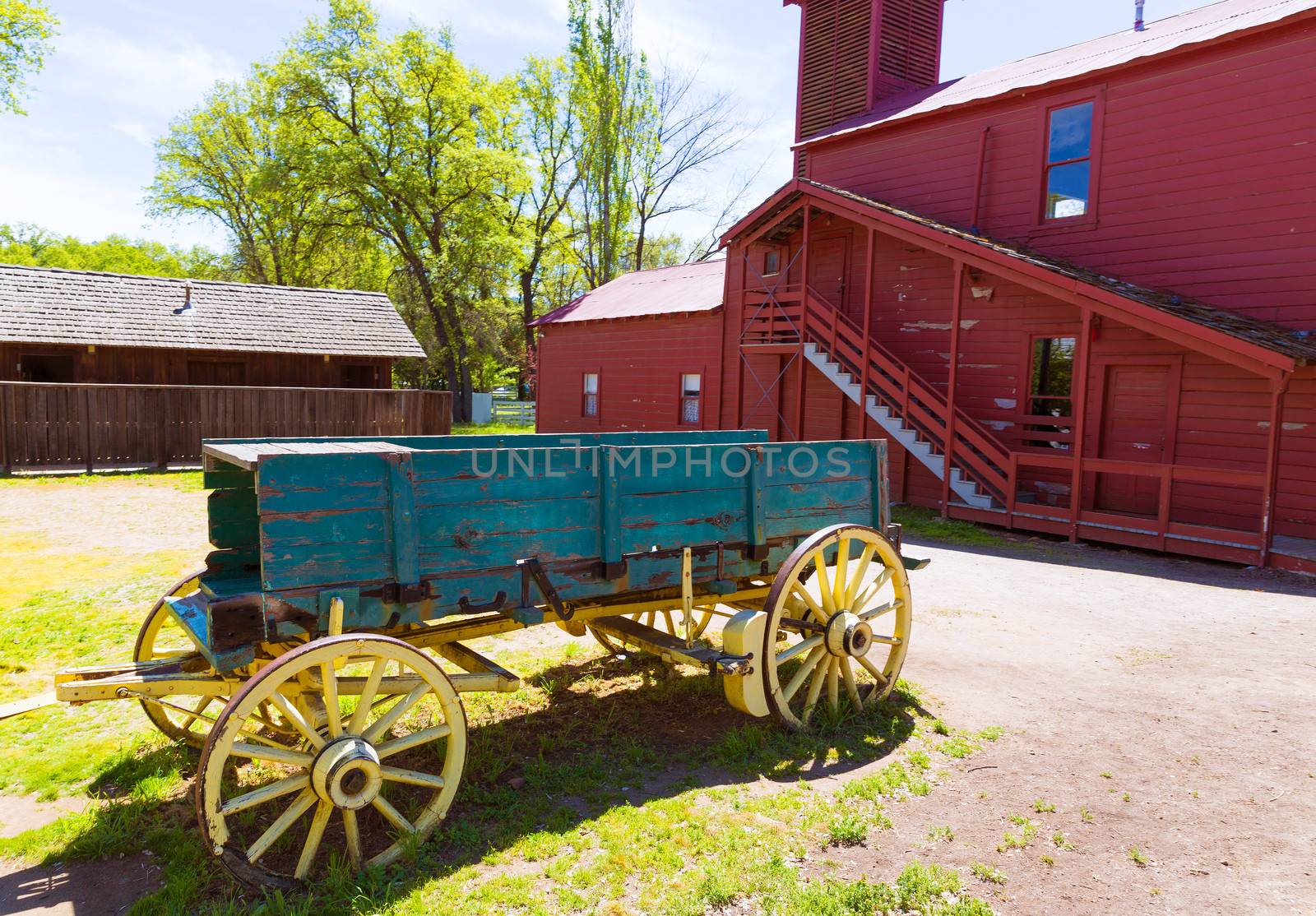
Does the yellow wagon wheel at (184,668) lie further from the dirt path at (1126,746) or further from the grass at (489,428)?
the grass at (489,428)

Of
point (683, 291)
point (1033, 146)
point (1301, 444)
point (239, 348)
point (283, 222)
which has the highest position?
point (283, 222)

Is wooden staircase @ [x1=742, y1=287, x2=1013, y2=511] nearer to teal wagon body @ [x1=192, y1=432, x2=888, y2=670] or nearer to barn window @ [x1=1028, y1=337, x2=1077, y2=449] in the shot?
barn window @ [x1=1028, y1=337, x2=1077, y2=449]

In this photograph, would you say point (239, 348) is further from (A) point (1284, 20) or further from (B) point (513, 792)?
(A) point (1284, 20)

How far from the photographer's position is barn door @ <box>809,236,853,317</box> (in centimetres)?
1706

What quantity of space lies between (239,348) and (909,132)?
664 inches

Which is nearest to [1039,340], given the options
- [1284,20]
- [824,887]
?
[1284,20]

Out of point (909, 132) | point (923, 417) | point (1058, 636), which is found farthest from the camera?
point (909, 132)

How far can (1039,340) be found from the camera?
45.4 feet

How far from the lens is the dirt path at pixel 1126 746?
3479mm

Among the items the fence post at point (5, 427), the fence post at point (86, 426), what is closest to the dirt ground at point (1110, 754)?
the fence post at point (86, 426)

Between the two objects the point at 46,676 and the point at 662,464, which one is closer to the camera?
the point at 662,464

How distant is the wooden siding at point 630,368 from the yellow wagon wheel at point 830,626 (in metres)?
14.4

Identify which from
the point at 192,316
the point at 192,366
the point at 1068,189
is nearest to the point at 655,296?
the point at 1068,189

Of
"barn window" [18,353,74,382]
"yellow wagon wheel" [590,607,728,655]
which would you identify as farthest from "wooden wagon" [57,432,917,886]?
"barn window" [18,353,74,382]
